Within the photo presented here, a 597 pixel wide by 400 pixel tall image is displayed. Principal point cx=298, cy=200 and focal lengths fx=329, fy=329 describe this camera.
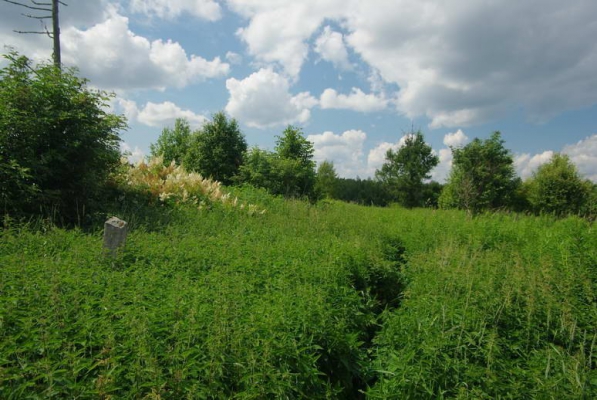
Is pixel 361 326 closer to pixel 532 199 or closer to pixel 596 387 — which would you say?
pixel 596 387

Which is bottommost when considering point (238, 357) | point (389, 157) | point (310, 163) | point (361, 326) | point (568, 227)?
point (361, 326)

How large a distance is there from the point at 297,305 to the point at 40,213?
5855 millimetres

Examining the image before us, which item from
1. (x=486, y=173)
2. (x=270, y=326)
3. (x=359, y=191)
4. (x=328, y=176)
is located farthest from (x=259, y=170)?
(x=359, y=191)

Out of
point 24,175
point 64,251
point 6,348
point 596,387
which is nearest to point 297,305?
point 6,348

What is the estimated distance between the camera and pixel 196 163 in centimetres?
1733

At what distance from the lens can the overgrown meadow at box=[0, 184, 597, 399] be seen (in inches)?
86.0

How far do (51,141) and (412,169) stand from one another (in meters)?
27.6

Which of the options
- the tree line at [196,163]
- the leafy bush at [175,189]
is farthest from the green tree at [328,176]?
the leafy bush at [175,189]

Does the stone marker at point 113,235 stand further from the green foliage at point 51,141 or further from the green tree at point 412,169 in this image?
the green tree at point 412,169

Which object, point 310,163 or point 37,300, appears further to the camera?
point 310,163

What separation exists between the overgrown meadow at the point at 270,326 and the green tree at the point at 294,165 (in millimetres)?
8513

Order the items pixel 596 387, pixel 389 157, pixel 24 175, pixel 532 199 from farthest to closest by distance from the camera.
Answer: pixel 389 157
pixel 532 199
pixel 24 175
pixel 596 387

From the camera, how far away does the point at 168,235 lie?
6102mm

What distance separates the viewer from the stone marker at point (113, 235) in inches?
175
